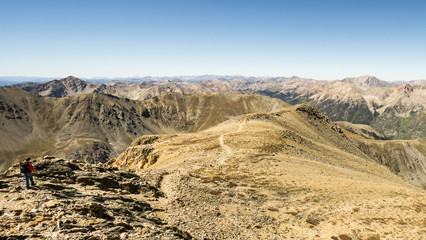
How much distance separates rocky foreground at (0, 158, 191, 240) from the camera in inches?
487

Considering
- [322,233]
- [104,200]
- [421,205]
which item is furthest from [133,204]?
[421,205]

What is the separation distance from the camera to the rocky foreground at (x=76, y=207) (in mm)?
12375

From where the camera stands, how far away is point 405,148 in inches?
7687

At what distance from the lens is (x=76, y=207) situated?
1515 cm

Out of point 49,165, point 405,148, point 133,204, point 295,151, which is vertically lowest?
point 405,148

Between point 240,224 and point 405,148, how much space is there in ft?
791

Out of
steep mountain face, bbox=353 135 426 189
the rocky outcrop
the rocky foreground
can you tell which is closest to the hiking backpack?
the rocky foreground

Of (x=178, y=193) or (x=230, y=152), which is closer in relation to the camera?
(x=178, y=193)

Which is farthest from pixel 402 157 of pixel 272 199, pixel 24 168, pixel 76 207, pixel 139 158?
pixel 24 168

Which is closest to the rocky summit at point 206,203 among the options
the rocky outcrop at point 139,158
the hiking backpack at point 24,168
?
the hiking backpack at point 24,168

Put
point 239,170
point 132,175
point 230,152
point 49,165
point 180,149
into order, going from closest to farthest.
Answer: point 49,165
point 132,175
point 239,170
point 230,152
point 180,149

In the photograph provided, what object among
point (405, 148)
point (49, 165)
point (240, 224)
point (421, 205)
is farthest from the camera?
point (405, 148)

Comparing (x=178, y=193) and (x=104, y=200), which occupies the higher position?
(x=104, y=200)

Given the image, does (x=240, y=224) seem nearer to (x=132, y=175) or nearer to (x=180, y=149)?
(x=132, y=175)
